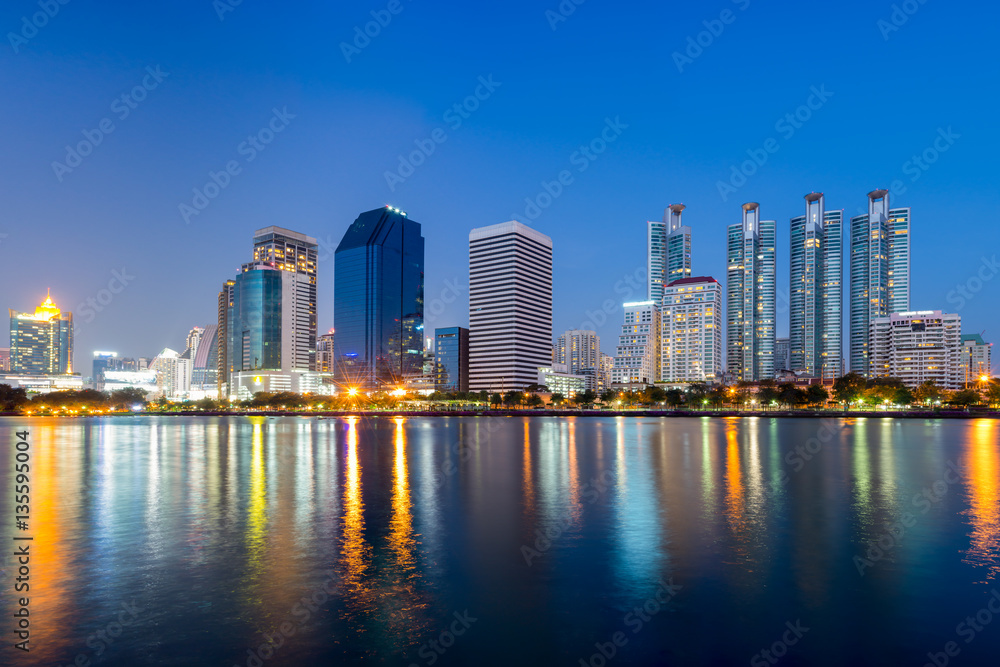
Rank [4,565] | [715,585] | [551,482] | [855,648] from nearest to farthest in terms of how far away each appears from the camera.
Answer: [855,648]
[715,585]
[4,565]
[551,482]

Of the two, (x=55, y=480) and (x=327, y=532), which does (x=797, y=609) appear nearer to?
(x=327, y=532)

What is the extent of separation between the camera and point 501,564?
69.4 ft

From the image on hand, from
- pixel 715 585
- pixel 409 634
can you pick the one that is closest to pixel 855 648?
pixel 715 585

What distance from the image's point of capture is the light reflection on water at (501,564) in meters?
14.7

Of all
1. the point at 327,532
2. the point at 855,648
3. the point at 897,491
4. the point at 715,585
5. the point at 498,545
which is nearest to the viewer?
the point at 855,648

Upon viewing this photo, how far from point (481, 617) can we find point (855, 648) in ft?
29.1

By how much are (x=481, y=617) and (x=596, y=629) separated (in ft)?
9.75

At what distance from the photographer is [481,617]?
53.1 feet

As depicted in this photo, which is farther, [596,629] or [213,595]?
[213,595]

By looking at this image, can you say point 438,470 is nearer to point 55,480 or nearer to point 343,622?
point 55,480

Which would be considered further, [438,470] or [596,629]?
[438,470]

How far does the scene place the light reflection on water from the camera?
14656 millimetres

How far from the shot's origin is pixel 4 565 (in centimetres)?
2061

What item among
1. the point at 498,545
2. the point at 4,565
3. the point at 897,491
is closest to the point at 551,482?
the point at 498,545
